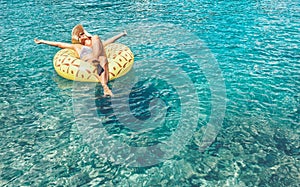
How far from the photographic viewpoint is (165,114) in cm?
935

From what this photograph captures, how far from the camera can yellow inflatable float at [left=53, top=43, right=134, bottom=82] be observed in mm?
10742

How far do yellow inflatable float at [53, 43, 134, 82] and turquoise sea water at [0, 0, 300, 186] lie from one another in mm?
361

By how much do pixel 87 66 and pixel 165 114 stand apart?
3405 mm

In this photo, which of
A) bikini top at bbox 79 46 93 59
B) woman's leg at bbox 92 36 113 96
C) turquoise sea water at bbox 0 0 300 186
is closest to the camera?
turquoise sea water at bbox 0 0 300 186

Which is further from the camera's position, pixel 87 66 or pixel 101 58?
pixel 87 66

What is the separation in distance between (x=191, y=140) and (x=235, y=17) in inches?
524

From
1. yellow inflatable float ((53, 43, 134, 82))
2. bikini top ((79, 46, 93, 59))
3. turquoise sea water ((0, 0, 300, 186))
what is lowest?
turquoise sea water ((0, 0, 300, 186))

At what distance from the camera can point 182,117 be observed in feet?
30.2

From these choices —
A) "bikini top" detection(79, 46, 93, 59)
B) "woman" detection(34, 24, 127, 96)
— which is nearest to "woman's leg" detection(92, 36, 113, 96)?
"woman" detection(34, 24, 127, 96)

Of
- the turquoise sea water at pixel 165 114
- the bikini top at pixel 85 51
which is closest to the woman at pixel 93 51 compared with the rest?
the bikini top at pixel 85 51

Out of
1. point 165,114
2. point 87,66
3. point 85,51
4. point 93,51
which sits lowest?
point 165,114

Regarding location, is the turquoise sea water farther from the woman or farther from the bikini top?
the bikini top

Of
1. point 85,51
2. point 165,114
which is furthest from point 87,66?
point 165,114

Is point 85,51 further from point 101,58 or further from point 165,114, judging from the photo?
point 165,114
